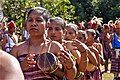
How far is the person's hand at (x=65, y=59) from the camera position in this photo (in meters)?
3.63

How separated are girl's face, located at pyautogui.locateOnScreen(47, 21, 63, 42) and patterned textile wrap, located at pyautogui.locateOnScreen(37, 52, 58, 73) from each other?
31.6 inches

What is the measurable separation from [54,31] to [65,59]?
2.02ft

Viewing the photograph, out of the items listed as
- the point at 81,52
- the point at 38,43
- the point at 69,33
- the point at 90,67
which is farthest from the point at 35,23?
the point at 90,67

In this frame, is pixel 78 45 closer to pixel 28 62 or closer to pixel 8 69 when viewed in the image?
pixel 28 62

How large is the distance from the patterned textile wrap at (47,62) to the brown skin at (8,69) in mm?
1613

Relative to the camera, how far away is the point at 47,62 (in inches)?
135

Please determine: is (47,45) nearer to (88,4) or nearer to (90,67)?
(90,67)

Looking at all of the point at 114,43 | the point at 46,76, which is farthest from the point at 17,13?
the point at 46,76

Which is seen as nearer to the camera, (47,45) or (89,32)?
(47,45)

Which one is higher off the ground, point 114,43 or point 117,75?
point 114,43

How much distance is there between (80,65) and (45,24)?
1159 millimetres

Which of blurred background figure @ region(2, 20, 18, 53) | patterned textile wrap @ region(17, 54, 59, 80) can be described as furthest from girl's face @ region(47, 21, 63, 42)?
blurred background figure @ region(2, 20, 18, 53)

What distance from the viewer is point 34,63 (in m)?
3.41

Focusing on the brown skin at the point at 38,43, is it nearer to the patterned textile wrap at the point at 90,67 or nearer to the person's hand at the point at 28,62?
the person's hand at the point at 28,62
